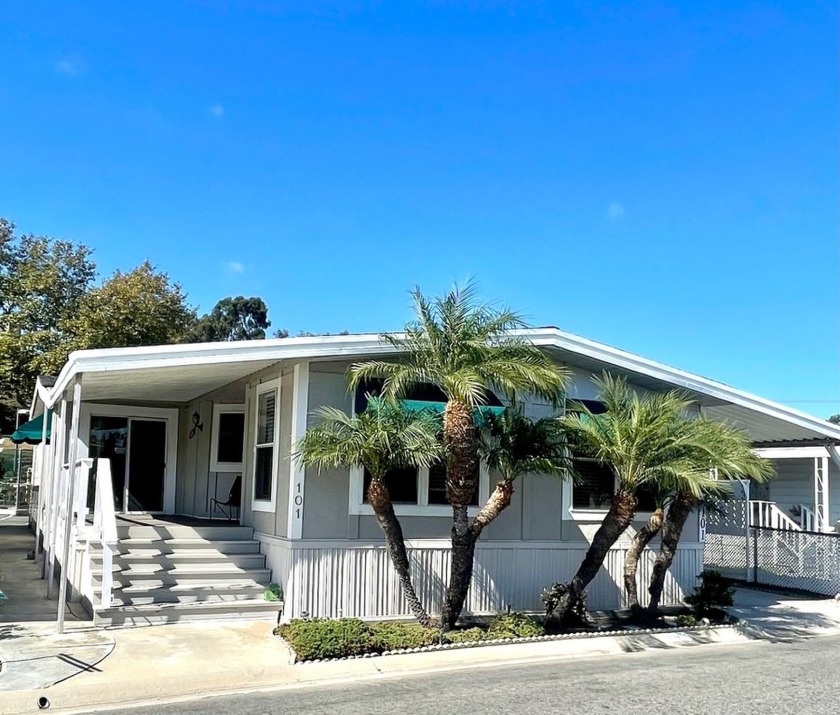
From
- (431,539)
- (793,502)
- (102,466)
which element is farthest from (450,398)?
(793,502)

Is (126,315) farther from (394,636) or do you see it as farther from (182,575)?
(394,636)

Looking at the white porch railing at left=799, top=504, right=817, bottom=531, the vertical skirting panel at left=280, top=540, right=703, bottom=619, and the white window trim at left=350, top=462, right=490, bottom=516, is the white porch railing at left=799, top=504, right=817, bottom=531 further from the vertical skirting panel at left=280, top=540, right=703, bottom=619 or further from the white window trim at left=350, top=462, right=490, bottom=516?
the white window trim at left=350, top=462, right=490, bottom=516

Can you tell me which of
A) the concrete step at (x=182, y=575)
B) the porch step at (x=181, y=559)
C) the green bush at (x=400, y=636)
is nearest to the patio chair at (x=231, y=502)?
the porch step at (x=181, y=559)

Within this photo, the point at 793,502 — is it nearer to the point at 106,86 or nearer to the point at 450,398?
the point at 450,398

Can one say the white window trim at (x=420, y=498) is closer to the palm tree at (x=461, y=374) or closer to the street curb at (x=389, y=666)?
the palm tree at (x=461, y=374)

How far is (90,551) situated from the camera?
31.5ft

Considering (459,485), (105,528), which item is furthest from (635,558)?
(105,528)

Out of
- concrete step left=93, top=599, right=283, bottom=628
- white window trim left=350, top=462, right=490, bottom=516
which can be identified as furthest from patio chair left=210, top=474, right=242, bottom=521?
white window trim left=350, top=462, right=490, bottom=516

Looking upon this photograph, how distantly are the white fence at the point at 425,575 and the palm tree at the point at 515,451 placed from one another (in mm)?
1459

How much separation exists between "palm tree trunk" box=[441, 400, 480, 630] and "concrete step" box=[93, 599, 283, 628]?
2220 millimetres

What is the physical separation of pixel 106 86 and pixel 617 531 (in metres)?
11.5

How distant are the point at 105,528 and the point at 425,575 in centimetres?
393

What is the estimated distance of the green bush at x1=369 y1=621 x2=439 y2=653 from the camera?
8031 millimetres

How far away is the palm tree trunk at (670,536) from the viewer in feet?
31.8
